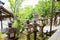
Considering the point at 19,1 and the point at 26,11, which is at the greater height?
the point at 19,1

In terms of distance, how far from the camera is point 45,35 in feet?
9.37

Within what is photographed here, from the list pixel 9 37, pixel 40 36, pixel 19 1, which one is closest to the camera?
pixel 9 37

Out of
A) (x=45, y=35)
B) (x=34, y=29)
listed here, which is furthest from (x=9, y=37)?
(x=45, y=35)

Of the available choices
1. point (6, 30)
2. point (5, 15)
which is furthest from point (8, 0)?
point (6, 30)

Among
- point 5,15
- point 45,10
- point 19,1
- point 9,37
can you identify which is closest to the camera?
point 9,37

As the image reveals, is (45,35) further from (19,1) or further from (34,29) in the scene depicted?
(19,1)

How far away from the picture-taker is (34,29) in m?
2.27

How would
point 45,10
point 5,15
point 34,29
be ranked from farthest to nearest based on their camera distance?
point 45,10
point 5,15
point 34,29

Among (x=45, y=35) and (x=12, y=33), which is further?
(x=45, y=35)

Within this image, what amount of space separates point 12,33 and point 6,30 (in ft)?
0.27

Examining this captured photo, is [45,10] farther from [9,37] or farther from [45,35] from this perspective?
[9,37]

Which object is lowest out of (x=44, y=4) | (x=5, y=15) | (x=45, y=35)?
(x=45, y=35)

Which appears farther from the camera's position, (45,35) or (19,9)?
(19,9)

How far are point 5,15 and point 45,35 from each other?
861 mm
